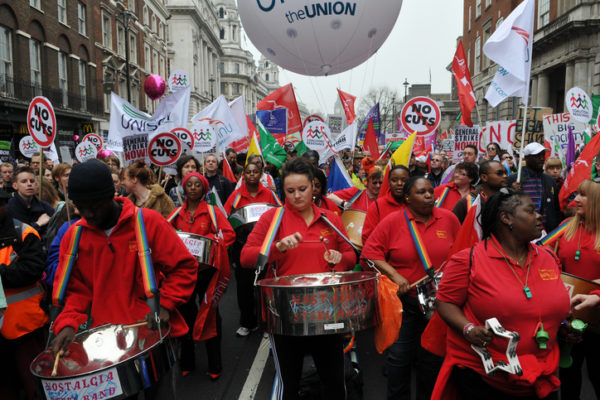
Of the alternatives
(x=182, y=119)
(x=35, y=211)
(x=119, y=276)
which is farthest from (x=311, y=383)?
(x=182, y=119)

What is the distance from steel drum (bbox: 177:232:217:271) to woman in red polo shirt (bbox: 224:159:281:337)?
50.4 inches

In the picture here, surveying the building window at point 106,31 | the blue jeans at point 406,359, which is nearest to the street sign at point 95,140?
the blue jeans at point 406,359

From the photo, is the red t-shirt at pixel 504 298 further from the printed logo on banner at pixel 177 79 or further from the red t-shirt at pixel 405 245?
the printed logo on banner at pixel 177 79

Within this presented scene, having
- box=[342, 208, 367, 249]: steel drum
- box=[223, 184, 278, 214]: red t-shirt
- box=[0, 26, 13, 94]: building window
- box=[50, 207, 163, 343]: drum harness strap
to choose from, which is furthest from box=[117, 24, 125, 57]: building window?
box=[50, 207, 163, 343]: drum harness strap

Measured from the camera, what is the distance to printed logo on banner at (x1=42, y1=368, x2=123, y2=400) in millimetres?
2180

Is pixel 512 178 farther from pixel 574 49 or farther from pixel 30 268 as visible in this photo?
pixel 574 49

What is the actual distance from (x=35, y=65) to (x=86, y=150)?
52.2 feet

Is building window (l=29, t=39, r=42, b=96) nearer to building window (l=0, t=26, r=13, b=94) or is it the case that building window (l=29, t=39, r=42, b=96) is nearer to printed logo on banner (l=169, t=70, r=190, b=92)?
building window (l=0, t=26, r=13, b=94)

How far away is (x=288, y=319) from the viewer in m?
2.62

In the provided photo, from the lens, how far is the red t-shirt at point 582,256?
10.7 feet

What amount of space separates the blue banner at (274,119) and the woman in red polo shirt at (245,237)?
5.80 m

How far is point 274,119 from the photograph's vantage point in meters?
12.0

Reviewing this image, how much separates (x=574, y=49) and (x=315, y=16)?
2289cm

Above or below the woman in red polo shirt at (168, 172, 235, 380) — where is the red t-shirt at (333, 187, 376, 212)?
above
